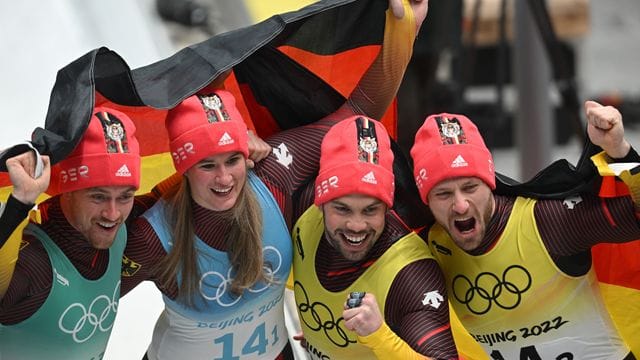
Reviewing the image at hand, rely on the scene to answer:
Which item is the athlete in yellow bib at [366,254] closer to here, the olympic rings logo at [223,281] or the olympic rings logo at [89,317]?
the olympic rings logo at [223,281]

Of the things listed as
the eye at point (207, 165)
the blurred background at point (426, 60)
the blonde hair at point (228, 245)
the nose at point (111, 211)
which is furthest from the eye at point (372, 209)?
the blurred background at point (426, 60)

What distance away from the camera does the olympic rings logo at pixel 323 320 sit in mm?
4215

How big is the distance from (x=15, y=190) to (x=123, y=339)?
6.79ft

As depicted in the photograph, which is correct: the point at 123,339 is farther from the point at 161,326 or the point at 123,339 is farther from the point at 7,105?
the point at 7,105

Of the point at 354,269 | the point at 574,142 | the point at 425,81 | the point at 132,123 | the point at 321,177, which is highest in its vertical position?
the point at 132,123

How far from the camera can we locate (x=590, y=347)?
4352 mm

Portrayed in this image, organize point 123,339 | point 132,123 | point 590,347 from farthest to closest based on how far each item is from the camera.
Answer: point 123,339 → point 590,347 → point 132,123

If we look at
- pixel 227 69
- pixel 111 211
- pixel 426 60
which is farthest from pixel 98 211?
pixel 426 60

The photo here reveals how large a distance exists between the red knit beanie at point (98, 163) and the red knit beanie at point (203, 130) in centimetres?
17

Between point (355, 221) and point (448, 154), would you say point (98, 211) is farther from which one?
point (448, 154)

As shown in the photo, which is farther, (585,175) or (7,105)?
(7,105)

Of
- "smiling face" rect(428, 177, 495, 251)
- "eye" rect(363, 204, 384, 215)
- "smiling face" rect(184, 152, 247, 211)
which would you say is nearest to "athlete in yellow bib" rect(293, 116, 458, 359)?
"eye" rect(363, 204, 384, 215)

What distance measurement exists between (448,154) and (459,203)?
5.6 inches

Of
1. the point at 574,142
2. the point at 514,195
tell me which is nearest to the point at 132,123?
the point at 514,195
